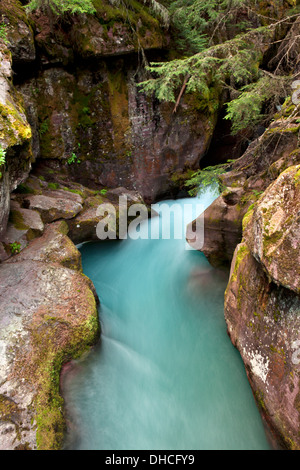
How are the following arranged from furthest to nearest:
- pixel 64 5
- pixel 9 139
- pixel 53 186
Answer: pixel 53 186
pixel 64 5
pixel 9 139

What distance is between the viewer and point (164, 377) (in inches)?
170

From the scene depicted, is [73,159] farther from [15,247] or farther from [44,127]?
[15,247]

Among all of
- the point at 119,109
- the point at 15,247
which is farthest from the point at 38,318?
the point at 119,109

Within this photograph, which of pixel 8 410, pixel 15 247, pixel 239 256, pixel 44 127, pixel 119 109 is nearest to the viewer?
pixel 8 410

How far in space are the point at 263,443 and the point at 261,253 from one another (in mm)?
2702

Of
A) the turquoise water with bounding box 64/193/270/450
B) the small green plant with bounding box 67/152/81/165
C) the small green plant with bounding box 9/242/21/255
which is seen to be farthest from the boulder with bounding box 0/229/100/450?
the small green plant with bounding box 67/152/81/165

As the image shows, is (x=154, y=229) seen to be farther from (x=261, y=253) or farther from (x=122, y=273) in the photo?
(x=261, y=253)

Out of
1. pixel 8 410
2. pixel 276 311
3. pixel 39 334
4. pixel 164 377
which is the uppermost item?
pixel 276 311

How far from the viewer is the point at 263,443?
3.32 meters

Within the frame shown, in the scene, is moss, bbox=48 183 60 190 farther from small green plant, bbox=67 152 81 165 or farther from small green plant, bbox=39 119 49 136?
small green plant, bbox=39 119 49 136

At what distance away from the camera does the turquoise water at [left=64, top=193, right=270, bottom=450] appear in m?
3.44

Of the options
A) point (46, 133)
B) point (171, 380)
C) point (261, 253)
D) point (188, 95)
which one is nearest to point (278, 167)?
point (261, 253)

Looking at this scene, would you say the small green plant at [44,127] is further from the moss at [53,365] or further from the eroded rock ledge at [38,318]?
the moss at [53,365]

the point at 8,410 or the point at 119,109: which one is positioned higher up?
the point at 119,109
